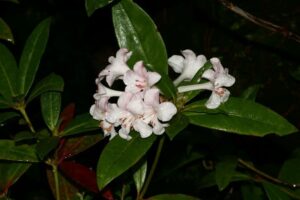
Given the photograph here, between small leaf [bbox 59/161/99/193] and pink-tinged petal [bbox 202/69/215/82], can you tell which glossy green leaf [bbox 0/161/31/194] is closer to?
small leaf [bbox 59/161/99/193]

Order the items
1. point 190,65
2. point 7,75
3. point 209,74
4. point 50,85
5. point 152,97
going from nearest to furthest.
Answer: point 152,97 < point 209,74 < point 190,65 < point 50,85 < point 7,75

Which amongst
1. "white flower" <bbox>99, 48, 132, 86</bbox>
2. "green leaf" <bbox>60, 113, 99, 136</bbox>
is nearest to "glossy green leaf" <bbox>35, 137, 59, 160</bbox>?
"green leaf" <bbox>60, 113, 99, 136</bbox>

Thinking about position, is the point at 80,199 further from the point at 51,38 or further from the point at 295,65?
the point at 51,38

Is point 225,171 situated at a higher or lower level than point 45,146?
lower

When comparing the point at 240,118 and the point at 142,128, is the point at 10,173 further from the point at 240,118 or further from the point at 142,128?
the point at 240,118

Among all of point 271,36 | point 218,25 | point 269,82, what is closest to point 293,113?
point 269,82

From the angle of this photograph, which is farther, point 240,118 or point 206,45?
point 206,45

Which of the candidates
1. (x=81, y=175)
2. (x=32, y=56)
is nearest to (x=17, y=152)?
(x=81, y=175)
